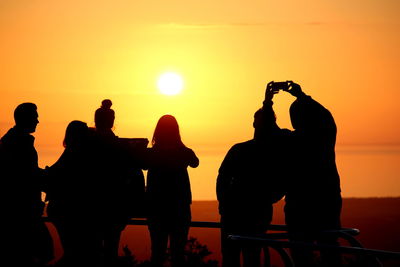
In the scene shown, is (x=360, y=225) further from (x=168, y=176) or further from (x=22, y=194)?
(x=22, y=194)

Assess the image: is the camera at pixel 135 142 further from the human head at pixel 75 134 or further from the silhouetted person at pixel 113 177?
the human head at pixel 75 134

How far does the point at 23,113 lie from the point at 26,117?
5 centimetres

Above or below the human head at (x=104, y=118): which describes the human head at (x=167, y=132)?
below

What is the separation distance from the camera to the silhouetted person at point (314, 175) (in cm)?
689

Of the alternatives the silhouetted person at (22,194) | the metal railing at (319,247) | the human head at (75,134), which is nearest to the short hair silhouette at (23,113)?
the silhouetted person at (22,194)

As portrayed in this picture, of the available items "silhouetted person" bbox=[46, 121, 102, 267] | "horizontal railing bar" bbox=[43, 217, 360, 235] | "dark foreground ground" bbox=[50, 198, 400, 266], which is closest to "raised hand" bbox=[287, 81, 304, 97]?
"horizontal railing bar" bbox=[43, 217, 360, 235]

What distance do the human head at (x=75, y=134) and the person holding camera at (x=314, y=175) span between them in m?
1.87

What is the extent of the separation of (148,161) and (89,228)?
1282 mm

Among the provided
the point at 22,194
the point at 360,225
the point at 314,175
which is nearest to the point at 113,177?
the point at 22,194

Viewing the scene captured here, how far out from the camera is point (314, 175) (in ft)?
22.7

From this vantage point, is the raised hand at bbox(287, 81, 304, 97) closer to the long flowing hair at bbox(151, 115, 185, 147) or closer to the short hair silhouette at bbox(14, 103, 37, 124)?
the long flowing hair at bbox(151, 115, 185, 147)

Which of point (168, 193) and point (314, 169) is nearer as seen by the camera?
point (314, 169)

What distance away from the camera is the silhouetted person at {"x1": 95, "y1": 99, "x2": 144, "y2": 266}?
732 centimetres

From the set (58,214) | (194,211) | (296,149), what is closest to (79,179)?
(58,214)
